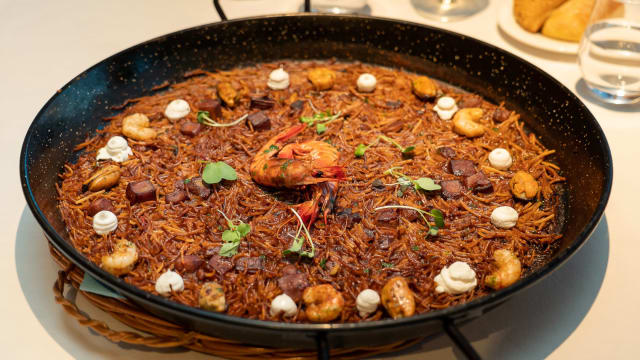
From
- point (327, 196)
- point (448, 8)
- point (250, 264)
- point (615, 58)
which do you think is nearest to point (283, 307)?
point (250, 264)

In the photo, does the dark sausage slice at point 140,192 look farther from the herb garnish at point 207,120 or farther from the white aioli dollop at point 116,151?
the herb garnish at point 207,120

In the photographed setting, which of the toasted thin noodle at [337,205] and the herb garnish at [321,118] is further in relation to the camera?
the herb garnish at [321,118]

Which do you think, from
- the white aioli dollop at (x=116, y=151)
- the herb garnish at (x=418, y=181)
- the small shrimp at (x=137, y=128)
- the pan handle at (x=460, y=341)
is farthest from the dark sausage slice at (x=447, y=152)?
the white aioli dollop at (x=116, y=151)

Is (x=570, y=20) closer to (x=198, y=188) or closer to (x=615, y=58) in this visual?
(x=615, y=58)

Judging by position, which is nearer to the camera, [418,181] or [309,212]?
[309,212]

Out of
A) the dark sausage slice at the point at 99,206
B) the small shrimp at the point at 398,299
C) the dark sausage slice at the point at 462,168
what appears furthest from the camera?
the dark sausage slice at the point at 462,168

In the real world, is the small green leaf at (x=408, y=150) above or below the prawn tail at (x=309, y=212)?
below

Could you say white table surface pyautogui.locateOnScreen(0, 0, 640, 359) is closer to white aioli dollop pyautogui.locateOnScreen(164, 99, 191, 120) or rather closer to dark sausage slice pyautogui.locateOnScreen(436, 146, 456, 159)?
dark sausage slice pyautogui.locateOnScreen(436, 146, 456, 159)
